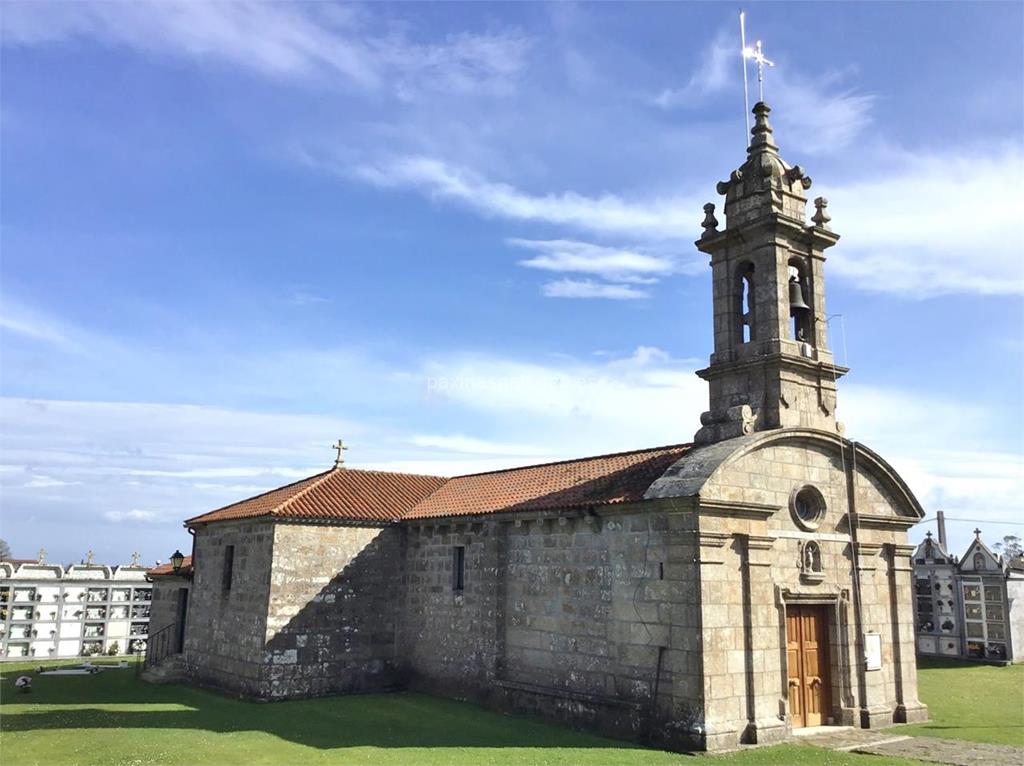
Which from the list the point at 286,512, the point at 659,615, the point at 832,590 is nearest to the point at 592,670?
the point at 659,615

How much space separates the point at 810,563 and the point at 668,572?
11.3ft

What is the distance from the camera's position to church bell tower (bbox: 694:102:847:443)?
16625mm

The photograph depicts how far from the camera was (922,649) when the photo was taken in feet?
99.0

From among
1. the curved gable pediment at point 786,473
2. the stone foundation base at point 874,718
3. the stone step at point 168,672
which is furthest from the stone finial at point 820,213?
the stone step at point 168,672

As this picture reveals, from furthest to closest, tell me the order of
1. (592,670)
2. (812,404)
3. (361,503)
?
Result: 1. (361,503)
2. (812,404)
3. (592,670)

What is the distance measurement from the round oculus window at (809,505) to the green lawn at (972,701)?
14.0 ft

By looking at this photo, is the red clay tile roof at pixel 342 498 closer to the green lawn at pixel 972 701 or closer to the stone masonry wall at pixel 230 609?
the stone masonry wall at pixel 230 609

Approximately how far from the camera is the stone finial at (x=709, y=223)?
715 inches

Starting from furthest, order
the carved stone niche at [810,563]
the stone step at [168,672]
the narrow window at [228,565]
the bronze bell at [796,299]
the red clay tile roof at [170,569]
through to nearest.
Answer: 1. the red clay tile roof at [170,569]
2. the stone step at [168,672]
3. the narrow window at [228,565]
4. the bronze bell at [796,299]
5. the carved stone niche at [810,563]

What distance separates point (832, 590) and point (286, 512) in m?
12.6

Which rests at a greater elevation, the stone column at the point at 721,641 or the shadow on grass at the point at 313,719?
the stone column at the point at 721,641

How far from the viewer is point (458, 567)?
66.4 ft

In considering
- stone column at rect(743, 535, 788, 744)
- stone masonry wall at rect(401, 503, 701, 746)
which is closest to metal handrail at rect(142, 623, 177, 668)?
stone masonry wall at rect(401, 503, 701, 746)

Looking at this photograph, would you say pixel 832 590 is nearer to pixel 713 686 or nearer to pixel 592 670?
pixel 713 686
